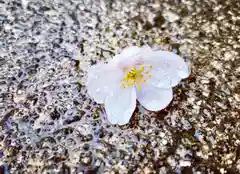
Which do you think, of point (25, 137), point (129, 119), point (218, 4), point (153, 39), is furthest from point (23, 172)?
point (218, 4)

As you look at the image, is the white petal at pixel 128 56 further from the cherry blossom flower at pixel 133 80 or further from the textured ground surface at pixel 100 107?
the textured ground surface at pixel 100 107

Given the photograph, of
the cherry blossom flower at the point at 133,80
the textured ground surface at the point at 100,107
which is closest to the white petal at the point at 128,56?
the cherry blossom flower at the point at 133,80

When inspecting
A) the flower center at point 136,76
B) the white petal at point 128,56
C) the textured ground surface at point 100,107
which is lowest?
the textured ground surface at point 100,107

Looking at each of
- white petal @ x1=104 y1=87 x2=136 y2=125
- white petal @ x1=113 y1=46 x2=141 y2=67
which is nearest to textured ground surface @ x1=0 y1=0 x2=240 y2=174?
white petal @ x1=104 y1=87 x2=136 y2=125

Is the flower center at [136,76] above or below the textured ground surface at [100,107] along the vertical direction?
above

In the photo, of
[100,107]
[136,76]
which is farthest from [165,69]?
[100,107]

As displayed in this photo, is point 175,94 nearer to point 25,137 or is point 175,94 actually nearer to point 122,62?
point 122,62

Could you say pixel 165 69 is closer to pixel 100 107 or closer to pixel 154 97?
pixel 154 97
